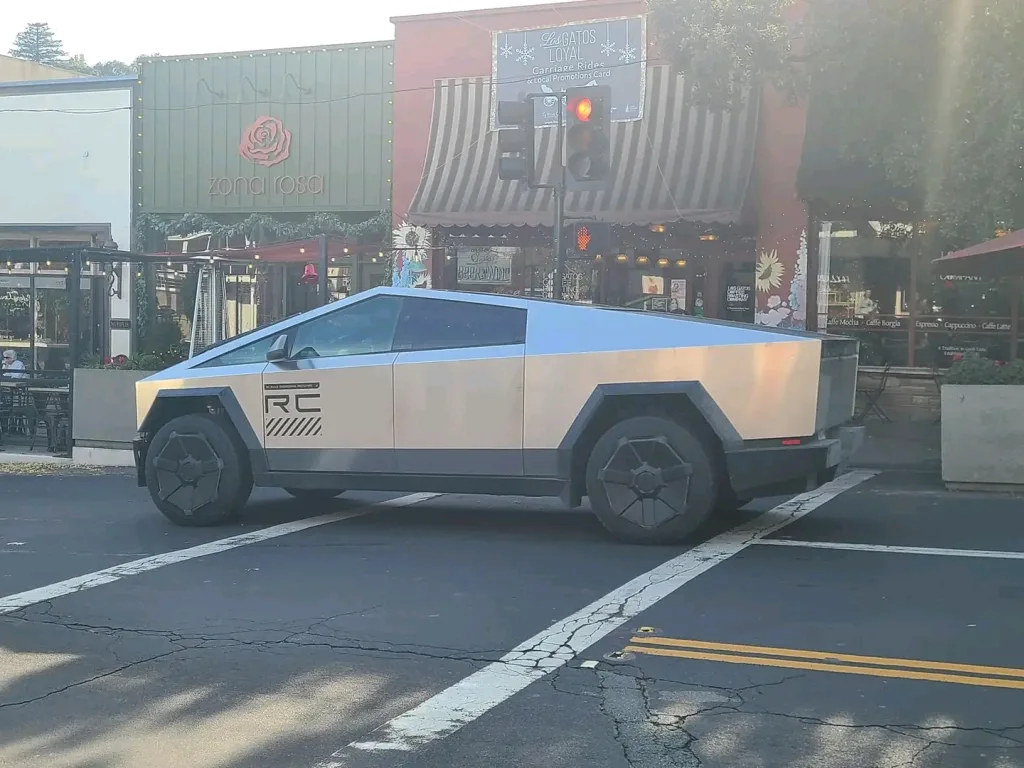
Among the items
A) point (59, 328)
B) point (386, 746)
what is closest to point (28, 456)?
point (59, 328)

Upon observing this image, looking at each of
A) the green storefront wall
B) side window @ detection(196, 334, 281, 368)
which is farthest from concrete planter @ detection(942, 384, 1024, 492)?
the green storefront wall

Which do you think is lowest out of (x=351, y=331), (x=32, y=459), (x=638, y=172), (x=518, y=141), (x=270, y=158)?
(x=32, y=459)

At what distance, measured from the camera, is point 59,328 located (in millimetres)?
21328

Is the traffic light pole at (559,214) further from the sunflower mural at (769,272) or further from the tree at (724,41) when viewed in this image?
the sunflower mural at (769,272)

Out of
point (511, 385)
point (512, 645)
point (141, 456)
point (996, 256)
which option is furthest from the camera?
point (996, 256)

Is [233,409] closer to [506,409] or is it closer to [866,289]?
[506,409]

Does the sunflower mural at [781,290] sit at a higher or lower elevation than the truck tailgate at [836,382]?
higher

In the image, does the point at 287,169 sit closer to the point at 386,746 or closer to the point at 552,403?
the point at 552,403

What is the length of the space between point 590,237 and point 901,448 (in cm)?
450

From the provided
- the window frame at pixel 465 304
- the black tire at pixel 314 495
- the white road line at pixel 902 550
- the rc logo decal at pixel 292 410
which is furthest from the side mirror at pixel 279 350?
the white road line at pixel 902 550

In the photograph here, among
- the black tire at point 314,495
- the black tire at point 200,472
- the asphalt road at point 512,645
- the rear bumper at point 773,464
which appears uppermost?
the rear bumper at point 773,464

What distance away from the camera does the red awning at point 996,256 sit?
1062 centimetres

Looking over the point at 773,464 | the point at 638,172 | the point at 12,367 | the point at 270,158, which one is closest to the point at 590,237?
the point at 638,172

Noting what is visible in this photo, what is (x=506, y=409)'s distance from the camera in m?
8.26
